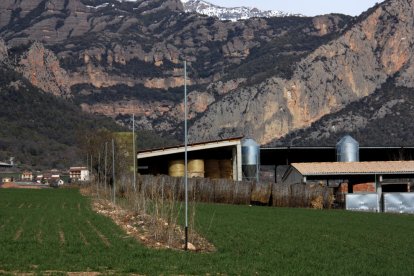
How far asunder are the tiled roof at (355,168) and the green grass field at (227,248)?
29673mm

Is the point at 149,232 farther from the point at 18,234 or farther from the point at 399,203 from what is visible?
the point at 399,203

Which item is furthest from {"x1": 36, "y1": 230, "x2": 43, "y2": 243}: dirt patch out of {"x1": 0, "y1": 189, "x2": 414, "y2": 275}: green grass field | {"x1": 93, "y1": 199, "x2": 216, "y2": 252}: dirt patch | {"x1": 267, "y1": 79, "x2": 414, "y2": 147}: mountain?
{"x1": 267, "y1": 79, "x2": 414, "y2": 147}: mountain

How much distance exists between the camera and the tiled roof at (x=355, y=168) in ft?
243

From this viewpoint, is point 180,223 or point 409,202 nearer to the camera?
point 180,223

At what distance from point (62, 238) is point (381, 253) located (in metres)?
11.5

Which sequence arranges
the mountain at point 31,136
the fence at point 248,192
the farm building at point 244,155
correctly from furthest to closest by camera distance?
the mountain at point 31,136
the farm building at point 244,155
the fence at point 248,192

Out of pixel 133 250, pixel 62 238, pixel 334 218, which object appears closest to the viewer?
pixel 133 250

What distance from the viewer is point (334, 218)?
160ft

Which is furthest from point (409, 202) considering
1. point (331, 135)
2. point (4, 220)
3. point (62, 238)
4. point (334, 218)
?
point (331, 135)

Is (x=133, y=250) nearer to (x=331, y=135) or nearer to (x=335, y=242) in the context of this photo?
(x=335, y=242)

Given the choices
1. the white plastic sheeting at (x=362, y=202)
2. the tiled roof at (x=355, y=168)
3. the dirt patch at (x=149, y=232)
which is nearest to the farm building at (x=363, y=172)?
the tiled roof at (x=355, y=168)

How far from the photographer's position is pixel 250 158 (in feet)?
286

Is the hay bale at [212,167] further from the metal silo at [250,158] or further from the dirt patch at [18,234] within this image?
the dirt patch at [18,234]

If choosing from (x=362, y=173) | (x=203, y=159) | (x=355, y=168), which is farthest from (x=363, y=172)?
(x=203, y=159)
